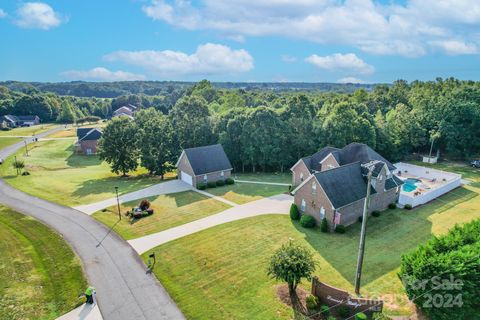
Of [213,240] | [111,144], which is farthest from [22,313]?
[111,144]

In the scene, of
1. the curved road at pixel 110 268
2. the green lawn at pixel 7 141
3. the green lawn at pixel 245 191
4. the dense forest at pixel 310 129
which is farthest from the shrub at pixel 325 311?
the green lawn at pixel 7 141

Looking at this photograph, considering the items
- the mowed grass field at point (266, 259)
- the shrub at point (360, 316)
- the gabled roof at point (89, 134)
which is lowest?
the mowed grass field at point (266, 259)

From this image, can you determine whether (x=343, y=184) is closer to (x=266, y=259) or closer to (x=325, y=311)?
(x=266, y=259)

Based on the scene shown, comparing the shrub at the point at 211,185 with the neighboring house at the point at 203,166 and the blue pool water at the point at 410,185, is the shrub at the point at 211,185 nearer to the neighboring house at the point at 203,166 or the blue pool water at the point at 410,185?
the neighboring house at the point at 203,166

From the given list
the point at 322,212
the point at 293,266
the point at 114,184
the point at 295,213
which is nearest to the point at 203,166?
the point at 114,184

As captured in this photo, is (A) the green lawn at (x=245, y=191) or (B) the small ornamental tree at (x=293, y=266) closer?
(B) the small ornamental tree at (x=293, y=266)

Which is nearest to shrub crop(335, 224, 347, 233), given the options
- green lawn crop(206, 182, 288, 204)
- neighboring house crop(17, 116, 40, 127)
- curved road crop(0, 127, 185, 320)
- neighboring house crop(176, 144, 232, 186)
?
green lawn crop(206, 182, 288, 204)
